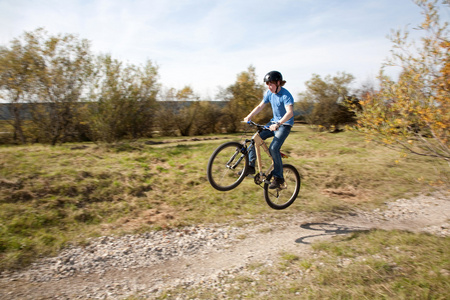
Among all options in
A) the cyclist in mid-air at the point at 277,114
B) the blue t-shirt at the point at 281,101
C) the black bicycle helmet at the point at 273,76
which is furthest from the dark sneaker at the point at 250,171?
the black bicycle helmet at the point at 273,76

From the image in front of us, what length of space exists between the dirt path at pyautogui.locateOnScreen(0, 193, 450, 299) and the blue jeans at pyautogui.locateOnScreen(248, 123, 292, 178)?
2.37 m

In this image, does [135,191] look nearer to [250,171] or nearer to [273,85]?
[250,171]

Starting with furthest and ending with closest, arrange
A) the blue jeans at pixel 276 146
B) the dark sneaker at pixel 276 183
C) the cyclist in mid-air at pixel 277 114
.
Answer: the dark sneaker at pixel 276 183
the blue jeans at pixel 276 146
the cyclist in mid-air at pixel 277 114

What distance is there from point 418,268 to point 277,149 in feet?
12.6

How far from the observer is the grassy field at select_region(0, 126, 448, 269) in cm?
814

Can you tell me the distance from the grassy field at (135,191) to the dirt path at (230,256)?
2.42 feet

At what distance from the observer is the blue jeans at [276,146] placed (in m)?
6.47

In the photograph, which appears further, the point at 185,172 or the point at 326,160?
the point at 326,160

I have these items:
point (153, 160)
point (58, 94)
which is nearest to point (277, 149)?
point (153, 160)

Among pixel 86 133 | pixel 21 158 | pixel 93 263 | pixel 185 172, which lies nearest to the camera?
Answer: pixel 93 263

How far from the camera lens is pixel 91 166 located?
1131 cm

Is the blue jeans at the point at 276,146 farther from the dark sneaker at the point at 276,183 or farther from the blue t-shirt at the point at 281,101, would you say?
the blue t-shirt at the point at 281,101

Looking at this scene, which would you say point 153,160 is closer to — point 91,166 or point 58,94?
point 91,166

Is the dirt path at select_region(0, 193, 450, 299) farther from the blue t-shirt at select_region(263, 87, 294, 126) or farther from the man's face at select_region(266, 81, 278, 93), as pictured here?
the man's face at select_region(266, 81, 278, 93)
